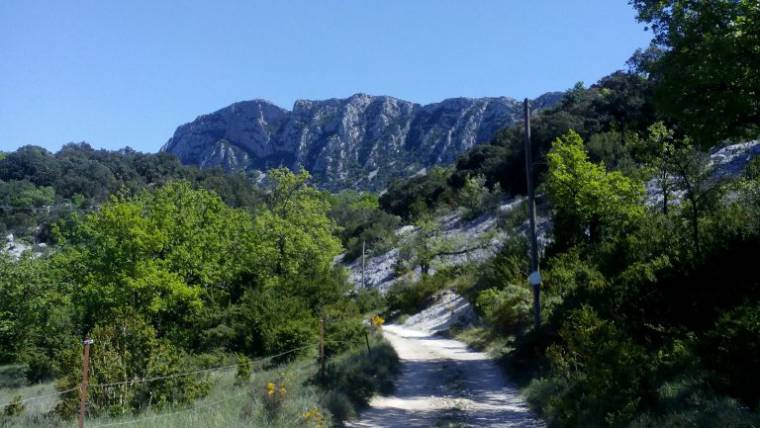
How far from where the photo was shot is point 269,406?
9.76 metres

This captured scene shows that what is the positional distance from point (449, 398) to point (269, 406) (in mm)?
5210

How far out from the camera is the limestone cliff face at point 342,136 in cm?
16612

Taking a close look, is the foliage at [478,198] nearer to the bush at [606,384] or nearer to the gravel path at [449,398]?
the gravel path at [449,398]

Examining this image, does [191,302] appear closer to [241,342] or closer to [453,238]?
[241,342]

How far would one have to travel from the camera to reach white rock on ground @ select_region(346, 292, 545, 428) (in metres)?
11.3

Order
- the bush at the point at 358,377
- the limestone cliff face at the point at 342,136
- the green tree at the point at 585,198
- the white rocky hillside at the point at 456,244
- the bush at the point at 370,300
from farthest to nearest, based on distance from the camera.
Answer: the limestone cliff face at the point at 342,136
the white rocky hillside at the point at 456,244
the bush at the point at 370,300
the green tree at the point at 585,198
the bush at the point at 358,377

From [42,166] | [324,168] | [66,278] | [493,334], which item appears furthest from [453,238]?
[324,168]

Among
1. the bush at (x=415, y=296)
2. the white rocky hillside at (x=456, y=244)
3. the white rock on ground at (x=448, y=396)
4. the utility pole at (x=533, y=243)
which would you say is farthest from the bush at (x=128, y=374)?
the bush at (x=415, y=296)

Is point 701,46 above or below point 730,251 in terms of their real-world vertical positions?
above

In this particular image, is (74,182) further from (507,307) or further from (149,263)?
(507,307)

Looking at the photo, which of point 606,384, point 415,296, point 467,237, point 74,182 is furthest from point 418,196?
point 606,384

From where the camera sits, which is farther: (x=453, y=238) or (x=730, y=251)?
(x=453, y=238)

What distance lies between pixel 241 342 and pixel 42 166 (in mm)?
87839

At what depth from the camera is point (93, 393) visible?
10.8 meters
